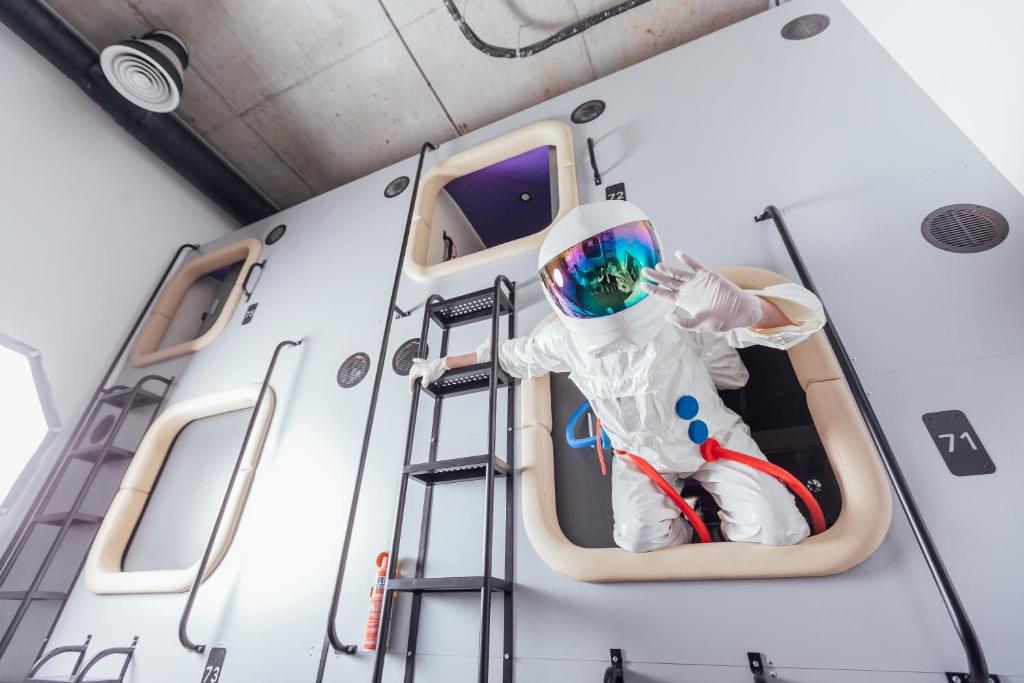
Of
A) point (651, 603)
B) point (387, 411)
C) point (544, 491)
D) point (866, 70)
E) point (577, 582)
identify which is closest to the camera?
point (651, 603)

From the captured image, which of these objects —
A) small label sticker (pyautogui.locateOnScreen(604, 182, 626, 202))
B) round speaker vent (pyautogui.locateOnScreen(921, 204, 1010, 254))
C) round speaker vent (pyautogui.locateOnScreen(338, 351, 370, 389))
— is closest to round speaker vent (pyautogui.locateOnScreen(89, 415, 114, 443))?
round speaker vent (pyautogui.locateOnScreen(338, 351, 370, 389))

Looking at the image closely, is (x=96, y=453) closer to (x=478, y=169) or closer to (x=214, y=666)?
(x=214, y=666)

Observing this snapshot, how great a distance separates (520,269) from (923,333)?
157 cm

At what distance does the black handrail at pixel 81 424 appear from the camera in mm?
2650

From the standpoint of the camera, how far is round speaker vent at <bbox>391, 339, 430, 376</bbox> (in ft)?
7.80

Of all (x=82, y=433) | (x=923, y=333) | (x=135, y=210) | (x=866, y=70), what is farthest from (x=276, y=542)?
(x=866, y=70)

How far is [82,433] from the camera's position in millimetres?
3018

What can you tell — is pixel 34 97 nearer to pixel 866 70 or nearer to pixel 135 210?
pixel 135 210

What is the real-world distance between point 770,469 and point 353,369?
204 centimetres

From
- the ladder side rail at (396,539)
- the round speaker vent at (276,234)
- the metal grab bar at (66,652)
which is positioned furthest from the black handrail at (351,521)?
the round speaker vent at (276,234)

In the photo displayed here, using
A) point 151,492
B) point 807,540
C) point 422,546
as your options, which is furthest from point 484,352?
point 151,492

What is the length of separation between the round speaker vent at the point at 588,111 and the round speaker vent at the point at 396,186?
1.23m

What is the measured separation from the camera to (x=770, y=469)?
1268mm

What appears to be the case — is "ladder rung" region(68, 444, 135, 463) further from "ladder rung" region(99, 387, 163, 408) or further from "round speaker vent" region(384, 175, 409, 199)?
"round speaker vent" region(384, 175, 409, 199)
